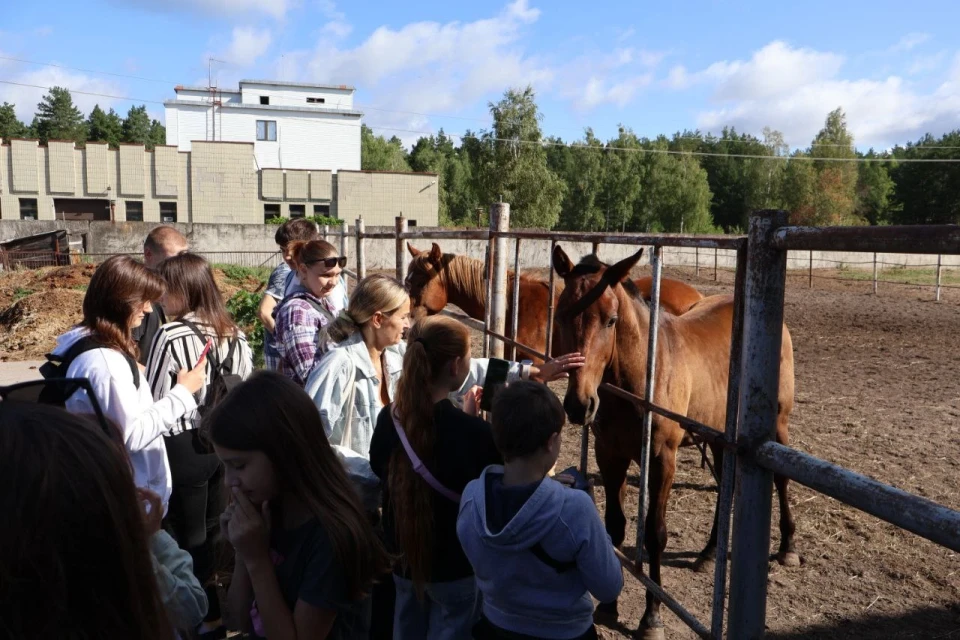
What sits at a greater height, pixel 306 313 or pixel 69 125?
pixel 69 125

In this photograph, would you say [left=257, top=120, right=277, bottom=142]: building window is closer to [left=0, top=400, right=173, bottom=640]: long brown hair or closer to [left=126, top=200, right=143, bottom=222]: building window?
[left=126, top=200, right=143, bottom=222]: building window

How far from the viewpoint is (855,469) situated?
5.21 m

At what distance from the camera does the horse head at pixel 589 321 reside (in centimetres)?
276

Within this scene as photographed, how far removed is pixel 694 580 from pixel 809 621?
0.60 m

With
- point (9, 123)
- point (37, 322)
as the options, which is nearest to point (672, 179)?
point (37, 322)

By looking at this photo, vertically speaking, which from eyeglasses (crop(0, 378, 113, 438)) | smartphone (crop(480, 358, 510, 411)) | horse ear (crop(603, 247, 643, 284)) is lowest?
smartphone (crop(480, 358, 510, 411))

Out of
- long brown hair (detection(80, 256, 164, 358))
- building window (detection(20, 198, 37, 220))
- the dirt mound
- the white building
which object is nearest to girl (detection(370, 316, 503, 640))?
long brown hair (detection(80, 256, 164, 358))

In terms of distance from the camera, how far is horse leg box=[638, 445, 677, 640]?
3000 millimetres

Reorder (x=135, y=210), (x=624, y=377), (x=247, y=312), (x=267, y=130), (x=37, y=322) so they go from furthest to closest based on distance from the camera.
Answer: (x=267, y=130) → (x=135, y=210) → (x=37, y=322) → (x=247, y=312) → (x=624, y=377)

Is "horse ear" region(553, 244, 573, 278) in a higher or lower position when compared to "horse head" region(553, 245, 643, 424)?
higher

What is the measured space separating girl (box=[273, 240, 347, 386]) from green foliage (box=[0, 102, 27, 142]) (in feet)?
280

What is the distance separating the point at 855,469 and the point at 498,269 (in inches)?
128

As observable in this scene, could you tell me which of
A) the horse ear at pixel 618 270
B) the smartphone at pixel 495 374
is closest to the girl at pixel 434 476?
the smartphone at pixel 495 374

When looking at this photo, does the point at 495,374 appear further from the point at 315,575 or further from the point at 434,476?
the point at 315,575
